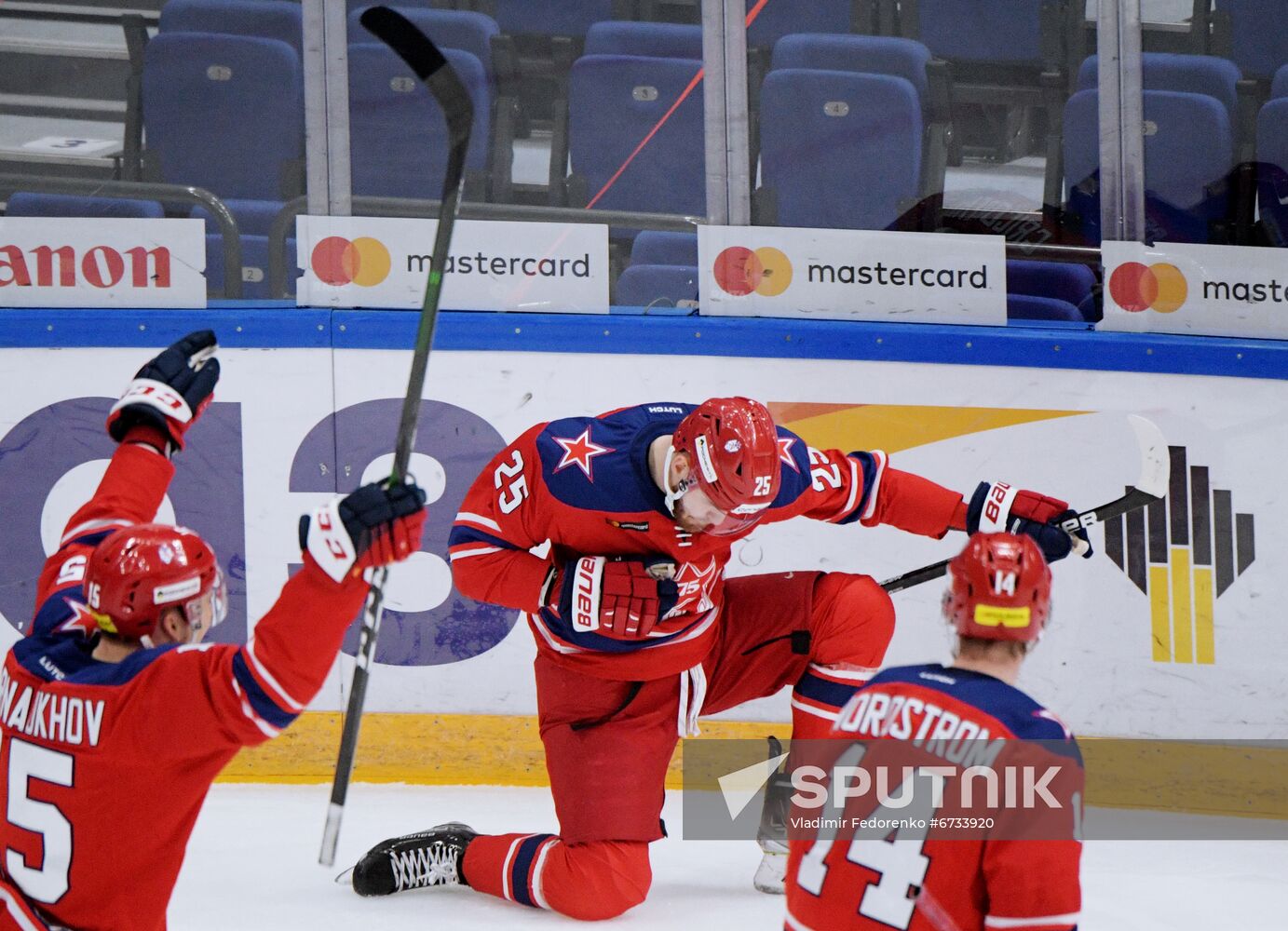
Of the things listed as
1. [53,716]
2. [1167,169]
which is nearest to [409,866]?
[53,716]

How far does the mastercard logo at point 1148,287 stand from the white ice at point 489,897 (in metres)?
1.37

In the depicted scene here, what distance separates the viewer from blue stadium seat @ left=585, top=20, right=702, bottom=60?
4.31 m

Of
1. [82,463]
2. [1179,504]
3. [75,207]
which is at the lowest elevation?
[1179,504]

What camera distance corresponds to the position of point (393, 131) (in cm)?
427

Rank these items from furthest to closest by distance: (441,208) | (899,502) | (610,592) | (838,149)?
(838,149) → (899,502) → (610,592) → (441,208)

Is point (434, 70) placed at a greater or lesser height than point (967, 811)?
greater

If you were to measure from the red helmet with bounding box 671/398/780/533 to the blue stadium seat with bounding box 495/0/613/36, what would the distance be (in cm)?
181

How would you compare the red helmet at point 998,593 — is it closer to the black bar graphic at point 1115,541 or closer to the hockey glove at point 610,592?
the hockey glove at point 610,592

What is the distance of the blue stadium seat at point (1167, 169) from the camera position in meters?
4.30

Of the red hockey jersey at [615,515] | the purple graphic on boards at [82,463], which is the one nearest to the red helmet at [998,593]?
the red hockey jersey at [615,515]

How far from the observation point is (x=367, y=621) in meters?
2.62

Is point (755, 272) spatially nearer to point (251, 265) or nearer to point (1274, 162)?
point (251, 265)

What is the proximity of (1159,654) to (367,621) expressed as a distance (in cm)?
234

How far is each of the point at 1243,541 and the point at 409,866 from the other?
7.59 feet
